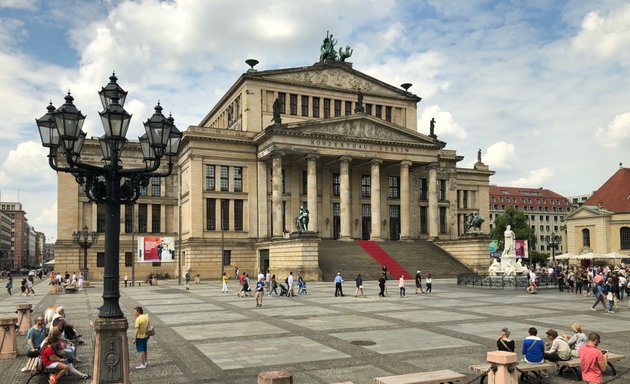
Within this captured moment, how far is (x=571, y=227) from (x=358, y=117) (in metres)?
51.2

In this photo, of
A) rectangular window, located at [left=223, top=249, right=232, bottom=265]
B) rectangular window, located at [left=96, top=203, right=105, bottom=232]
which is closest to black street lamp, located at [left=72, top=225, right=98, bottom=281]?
rectangular window, located at [left=96, top=203, right=105, bottom=232]

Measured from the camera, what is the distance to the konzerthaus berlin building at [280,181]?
6275cm

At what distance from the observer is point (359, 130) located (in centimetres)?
6512

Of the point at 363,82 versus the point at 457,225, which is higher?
the point at 363,82

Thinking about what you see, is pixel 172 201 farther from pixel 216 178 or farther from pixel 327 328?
pixel 327 328

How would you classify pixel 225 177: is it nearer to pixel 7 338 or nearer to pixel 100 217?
pixel 100 217

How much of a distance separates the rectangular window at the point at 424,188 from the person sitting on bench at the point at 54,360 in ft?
213

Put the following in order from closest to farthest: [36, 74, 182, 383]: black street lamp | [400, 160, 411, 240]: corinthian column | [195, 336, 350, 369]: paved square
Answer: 1. [36, 74, 182, 383]: black street lamp
2. [195, 336, 350, 369]: paved square
3. [400, 160, 411, 240]: corinthian column

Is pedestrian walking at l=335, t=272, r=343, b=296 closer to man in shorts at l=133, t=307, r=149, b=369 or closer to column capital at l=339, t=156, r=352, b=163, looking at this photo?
man in shorts at l=133, t=307, r=149, b=369

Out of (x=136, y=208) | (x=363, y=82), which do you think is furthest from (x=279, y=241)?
(x=363, y=82)

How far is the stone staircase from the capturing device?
54.7 meters

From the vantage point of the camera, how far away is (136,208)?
69.5m

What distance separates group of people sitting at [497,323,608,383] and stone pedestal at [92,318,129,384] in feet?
27.8

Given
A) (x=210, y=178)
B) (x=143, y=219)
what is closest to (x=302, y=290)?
(x=210, y=178)
